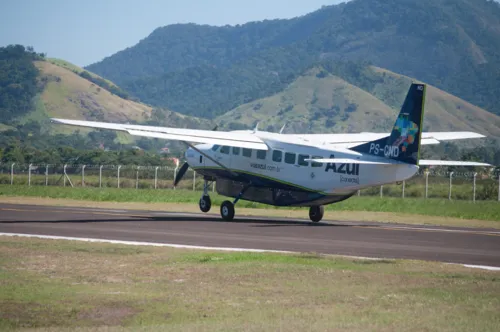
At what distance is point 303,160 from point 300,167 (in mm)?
288

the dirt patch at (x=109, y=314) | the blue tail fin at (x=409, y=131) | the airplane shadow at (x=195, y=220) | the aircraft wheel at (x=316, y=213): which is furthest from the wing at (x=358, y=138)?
the dirt patch at (x=109, y=314)

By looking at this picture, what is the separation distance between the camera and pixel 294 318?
48.9 feet

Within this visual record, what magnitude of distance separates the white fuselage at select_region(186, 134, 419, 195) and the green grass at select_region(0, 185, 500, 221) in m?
9.46

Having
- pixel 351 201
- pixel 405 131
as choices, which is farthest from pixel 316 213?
pixel 351 201

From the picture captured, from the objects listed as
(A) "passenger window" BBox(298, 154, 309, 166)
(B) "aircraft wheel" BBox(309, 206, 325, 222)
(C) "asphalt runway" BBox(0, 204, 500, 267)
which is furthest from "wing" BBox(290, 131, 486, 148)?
(C) "asphalt runway" BBox(0, 204, 500, 267)

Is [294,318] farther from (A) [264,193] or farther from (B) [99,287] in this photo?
(A) [264,193]

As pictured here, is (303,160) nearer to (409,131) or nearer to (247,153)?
(247,153)

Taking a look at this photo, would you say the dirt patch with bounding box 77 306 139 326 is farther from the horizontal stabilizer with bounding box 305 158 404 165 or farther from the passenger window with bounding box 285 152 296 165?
the passenger window with bounding box 285 152 296 165

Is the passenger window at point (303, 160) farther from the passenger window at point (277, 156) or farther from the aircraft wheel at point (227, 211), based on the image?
the aircraft wheel at point (227, 211)

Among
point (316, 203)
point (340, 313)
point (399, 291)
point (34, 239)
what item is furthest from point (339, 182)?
point (340, 313)

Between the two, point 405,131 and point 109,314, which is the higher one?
point 405,131

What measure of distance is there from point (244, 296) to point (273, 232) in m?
14.4

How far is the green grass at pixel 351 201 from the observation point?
143 feet

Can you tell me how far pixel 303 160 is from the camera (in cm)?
3597
